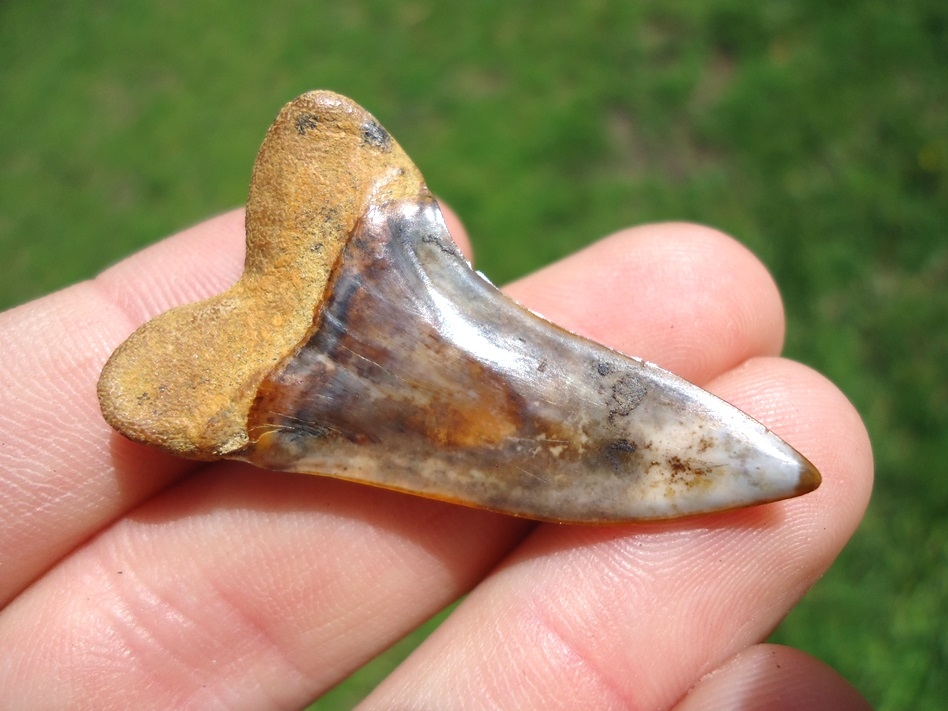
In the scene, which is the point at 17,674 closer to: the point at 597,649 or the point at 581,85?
the point at 597,649

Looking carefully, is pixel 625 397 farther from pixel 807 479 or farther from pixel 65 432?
pixel 65 432

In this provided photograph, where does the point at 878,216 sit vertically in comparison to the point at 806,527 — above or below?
above

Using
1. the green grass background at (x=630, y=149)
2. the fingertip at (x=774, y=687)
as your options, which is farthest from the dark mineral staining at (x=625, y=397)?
the green grass background at (x=630, y=149)

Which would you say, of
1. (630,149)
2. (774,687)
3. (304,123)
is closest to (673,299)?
(774,687)

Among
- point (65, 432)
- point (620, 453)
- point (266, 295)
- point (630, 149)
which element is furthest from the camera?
point (630, 149)

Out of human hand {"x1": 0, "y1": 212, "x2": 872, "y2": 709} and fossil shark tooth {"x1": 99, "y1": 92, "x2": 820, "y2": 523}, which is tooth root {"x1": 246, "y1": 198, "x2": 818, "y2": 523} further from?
human hand {"x1": 0, "y1": 212, "x2": 872, "y2": 709}

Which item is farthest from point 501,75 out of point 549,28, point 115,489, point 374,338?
point 115,489

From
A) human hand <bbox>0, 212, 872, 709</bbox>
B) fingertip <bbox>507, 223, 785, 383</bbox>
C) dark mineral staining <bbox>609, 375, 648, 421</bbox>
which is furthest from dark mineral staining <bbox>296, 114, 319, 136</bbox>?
dark mineral staining <bbox>609, 375, 648, 421</bbox>
